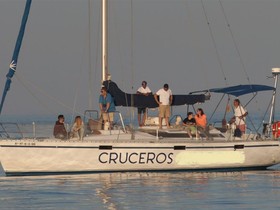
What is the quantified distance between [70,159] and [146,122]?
391 centimetres

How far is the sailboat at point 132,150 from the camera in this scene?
98.1ft

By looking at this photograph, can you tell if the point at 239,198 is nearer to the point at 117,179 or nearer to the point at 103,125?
the point at 117,179

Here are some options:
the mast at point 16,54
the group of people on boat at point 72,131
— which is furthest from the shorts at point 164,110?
the mast at point 16,54

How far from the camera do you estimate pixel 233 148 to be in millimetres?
31594

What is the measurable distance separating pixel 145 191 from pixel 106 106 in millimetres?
6747

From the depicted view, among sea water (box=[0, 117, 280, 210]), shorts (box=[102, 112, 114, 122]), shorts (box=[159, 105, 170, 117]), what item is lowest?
sea water (box=[0, 117, 280, 210])

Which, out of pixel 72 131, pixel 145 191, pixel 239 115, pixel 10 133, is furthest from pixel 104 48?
pixel 10 133

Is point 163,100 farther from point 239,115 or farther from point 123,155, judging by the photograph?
point 123,155

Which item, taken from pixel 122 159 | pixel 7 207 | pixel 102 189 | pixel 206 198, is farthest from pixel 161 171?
pixel 7 207

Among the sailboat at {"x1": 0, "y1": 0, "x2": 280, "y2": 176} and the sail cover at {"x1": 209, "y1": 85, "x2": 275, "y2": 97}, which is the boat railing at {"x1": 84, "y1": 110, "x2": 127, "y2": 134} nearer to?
the sailboat at {"x1": 0, "y1": 0, "x2": 280, "y2": 176}

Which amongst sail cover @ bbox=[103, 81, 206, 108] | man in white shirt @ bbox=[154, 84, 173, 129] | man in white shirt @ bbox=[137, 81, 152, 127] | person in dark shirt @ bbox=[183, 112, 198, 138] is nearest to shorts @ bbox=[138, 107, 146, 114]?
man in white shirt @ bbox=[137, 81, 152, 127]

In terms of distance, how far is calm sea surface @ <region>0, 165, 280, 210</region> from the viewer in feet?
74.8

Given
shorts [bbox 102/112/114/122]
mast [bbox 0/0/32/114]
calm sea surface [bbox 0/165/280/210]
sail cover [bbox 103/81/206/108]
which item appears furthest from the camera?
sail cover [bbox 103/81/206/108]

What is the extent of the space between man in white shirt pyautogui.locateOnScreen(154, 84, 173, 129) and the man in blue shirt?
1.55m
